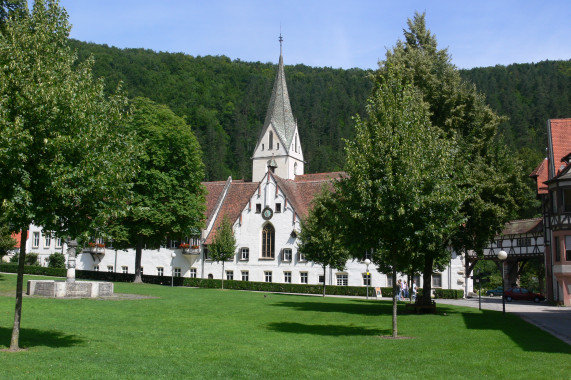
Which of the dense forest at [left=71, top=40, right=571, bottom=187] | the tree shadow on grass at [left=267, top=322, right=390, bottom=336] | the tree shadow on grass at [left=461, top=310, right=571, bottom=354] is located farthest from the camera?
the dense forest at [left=71, top=40, right=571, bottom=187]

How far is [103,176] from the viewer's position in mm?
13258

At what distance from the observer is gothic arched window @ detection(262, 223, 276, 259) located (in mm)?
58281

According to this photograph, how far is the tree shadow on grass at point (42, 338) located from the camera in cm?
1383

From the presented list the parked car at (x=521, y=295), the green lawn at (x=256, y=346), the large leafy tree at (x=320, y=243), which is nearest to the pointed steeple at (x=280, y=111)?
the large leafy tree at (x=320, y=243)

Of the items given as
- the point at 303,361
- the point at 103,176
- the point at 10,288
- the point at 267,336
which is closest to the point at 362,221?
the point at 267,336

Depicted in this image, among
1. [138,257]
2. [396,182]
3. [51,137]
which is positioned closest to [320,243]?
[138,257]

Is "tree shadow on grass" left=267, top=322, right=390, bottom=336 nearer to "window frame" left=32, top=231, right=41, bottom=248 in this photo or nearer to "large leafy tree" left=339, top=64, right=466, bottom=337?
"large leafy tree" left=339, top=64, right=466, bottom=337

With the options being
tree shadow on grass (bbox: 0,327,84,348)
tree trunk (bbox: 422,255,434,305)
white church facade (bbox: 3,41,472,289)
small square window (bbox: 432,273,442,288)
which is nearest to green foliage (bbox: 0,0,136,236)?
tree shadow on grass (bbox: 0,327,84,348)

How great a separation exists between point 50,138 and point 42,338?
221 inches

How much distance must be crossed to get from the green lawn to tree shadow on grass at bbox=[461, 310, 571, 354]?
0.14ft

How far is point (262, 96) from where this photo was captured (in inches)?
5906

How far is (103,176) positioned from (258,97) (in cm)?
13896

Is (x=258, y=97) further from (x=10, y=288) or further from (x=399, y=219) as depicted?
(x=399, y=219)

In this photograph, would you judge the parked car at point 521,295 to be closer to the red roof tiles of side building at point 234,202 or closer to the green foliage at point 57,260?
the red roof tiles of side building at point 234,202
